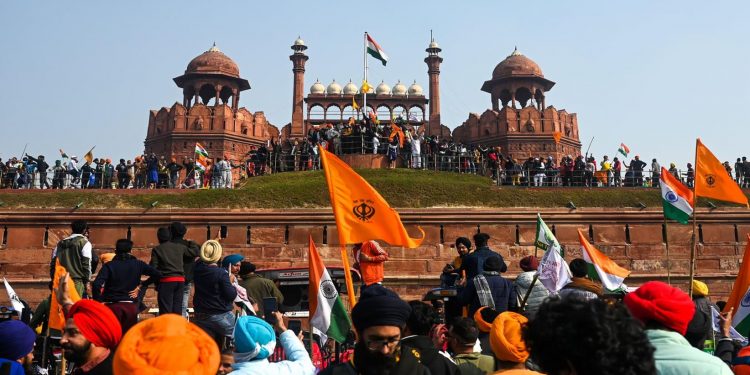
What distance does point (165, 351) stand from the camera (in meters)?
3.04

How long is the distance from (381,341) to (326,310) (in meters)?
3.74

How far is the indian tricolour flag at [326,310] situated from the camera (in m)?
7.48

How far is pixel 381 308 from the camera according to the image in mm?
3828

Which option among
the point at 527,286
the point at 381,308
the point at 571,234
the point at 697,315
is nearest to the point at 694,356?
the point at 697,315

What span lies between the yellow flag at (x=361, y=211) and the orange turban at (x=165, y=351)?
5.26 metres

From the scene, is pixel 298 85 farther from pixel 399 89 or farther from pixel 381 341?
pixel 381 341

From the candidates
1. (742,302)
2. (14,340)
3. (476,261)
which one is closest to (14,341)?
(14,340)

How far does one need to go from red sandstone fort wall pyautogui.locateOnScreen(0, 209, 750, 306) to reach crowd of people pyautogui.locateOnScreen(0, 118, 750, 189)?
252cm

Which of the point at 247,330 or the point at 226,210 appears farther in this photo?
the point at 226,210

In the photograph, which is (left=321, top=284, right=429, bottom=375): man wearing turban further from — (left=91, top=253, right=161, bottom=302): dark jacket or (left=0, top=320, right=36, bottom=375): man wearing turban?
(left=91, top=253, right=161, bottom=302): dark jacket

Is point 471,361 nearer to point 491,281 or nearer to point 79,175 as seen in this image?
point 491,281

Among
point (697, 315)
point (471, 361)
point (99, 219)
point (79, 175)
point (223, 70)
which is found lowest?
point (471, 361)

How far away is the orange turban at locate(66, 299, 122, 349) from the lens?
4051mm

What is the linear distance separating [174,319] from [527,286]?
604 cm
